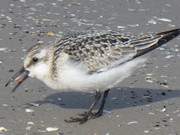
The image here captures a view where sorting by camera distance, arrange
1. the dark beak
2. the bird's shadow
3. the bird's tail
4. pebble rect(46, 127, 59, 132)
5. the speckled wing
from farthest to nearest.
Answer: the bird's shadow
the bird's tail
the dark beak
the speckled wing
pebble rect(46, 127, 59, 132)

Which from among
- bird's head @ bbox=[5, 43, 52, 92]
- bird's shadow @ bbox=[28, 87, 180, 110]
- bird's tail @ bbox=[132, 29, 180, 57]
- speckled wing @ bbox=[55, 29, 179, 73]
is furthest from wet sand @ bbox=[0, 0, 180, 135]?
bird's head @ bbox=[5, 43, 52, 92]

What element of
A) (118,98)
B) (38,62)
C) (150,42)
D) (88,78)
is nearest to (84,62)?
(88,78)

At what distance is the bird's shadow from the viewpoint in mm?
7652

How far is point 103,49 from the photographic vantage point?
713 centimetres

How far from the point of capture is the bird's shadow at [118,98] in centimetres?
765

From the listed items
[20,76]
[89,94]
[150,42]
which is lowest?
[89,94]

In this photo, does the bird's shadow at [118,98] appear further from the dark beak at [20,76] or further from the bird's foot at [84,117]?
the dark beak at [20,76]

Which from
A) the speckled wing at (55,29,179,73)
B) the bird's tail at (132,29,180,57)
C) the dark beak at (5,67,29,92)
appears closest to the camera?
the speckled wing at (55,29,179,73)

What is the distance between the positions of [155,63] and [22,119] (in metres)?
2.50

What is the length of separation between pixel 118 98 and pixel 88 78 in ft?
3.25

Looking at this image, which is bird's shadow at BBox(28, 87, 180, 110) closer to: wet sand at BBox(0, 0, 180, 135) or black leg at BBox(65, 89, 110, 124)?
wet sand at BBox(0, 0, 180, 135)

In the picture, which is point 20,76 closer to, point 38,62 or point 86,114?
point 38,62

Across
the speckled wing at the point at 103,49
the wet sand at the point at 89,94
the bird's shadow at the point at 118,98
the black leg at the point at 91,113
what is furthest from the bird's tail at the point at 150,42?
the bird's shadow at the point at 118,98

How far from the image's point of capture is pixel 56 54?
23.3 ft
